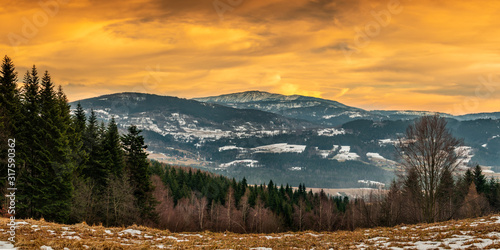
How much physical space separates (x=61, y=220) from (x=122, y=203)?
7.87 m

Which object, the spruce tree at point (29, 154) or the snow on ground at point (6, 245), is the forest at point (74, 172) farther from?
the snow on ground at point (6, 245)

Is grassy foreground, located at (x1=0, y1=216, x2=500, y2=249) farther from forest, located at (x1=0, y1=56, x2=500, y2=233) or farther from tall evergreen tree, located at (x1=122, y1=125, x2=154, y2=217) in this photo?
tall evergreen tree, located at (x1=122, y1=125, x2=154, y2=217)

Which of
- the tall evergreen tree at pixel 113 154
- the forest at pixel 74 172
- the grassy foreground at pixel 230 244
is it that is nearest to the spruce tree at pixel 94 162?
the forest at pixel 74 172

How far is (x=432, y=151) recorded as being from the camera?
31672mm

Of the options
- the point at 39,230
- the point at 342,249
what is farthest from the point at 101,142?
the point at 342,249

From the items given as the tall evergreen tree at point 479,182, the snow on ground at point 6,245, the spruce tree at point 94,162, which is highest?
the spruce tree at point 94,162

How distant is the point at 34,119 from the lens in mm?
34438

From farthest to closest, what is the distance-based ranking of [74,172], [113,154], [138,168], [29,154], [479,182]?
1. [479,182]
2. [113,154]
3. [138,168]
4. [74,172]
5. [29,154]

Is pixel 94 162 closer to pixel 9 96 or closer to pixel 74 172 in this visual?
pixel 74 172

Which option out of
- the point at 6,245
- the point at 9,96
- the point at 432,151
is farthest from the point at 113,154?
the point at 432,151

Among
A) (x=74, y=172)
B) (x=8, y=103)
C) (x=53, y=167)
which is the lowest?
(x=74, y=172)

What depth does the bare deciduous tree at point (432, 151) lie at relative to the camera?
31.2m

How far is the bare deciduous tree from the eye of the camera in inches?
1230

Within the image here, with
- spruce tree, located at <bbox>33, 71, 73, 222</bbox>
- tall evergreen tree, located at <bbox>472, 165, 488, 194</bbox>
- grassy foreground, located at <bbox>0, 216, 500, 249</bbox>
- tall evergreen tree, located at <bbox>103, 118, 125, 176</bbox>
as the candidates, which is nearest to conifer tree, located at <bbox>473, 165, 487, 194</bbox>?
tall evergreen tree, located at <bbox>472, 165, 488, 194</bbox>
